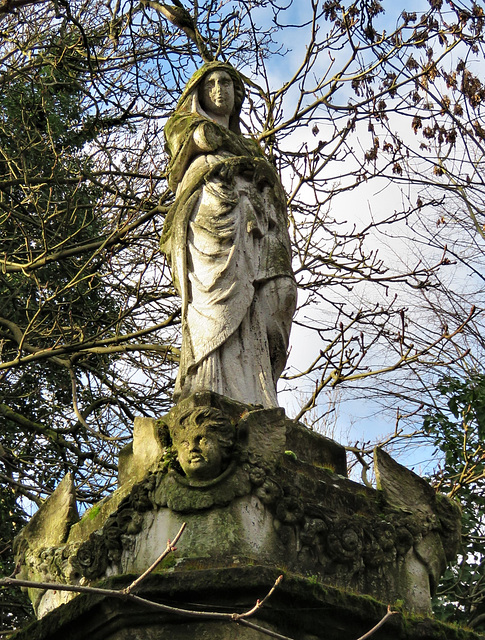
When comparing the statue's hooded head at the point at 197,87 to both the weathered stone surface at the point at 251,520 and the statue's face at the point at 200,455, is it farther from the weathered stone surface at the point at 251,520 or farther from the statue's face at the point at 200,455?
the statue's face at the point at 200,455

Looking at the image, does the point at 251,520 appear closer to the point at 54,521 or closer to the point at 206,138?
the point at 54,521

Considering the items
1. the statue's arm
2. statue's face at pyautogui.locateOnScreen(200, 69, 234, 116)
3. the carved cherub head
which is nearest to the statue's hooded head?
statue's face at pyautogui.locateOnScreen(200, 69, 234, 116)

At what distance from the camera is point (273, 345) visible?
5.47 metres

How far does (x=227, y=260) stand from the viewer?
5387mm

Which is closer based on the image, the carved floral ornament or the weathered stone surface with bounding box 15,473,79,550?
the carved floral ornament

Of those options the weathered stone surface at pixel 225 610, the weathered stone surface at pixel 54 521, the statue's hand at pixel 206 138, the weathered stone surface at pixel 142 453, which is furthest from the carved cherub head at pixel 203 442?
the statue's hand at pixel 206 138

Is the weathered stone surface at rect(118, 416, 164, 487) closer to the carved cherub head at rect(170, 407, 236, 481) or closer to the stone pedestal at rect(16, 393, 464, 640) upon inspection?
the stone pedestal at rect(16, 393, 464, 640)

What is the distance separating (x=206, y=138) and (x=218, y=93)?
653mm

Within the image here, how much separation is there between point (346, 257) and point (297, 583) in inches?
236

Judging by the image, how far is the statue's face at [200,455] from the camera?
14.1 feet

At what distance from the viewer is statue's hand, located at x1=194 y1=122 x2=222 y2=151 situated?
19.9ft

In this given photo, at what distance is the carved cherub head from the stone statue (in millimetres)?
510

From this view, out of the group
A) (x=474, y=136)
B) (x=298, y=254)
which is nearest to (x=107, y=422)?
(x=298, y=254)

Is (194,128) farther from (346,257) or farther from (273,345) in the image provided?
(346,257)
